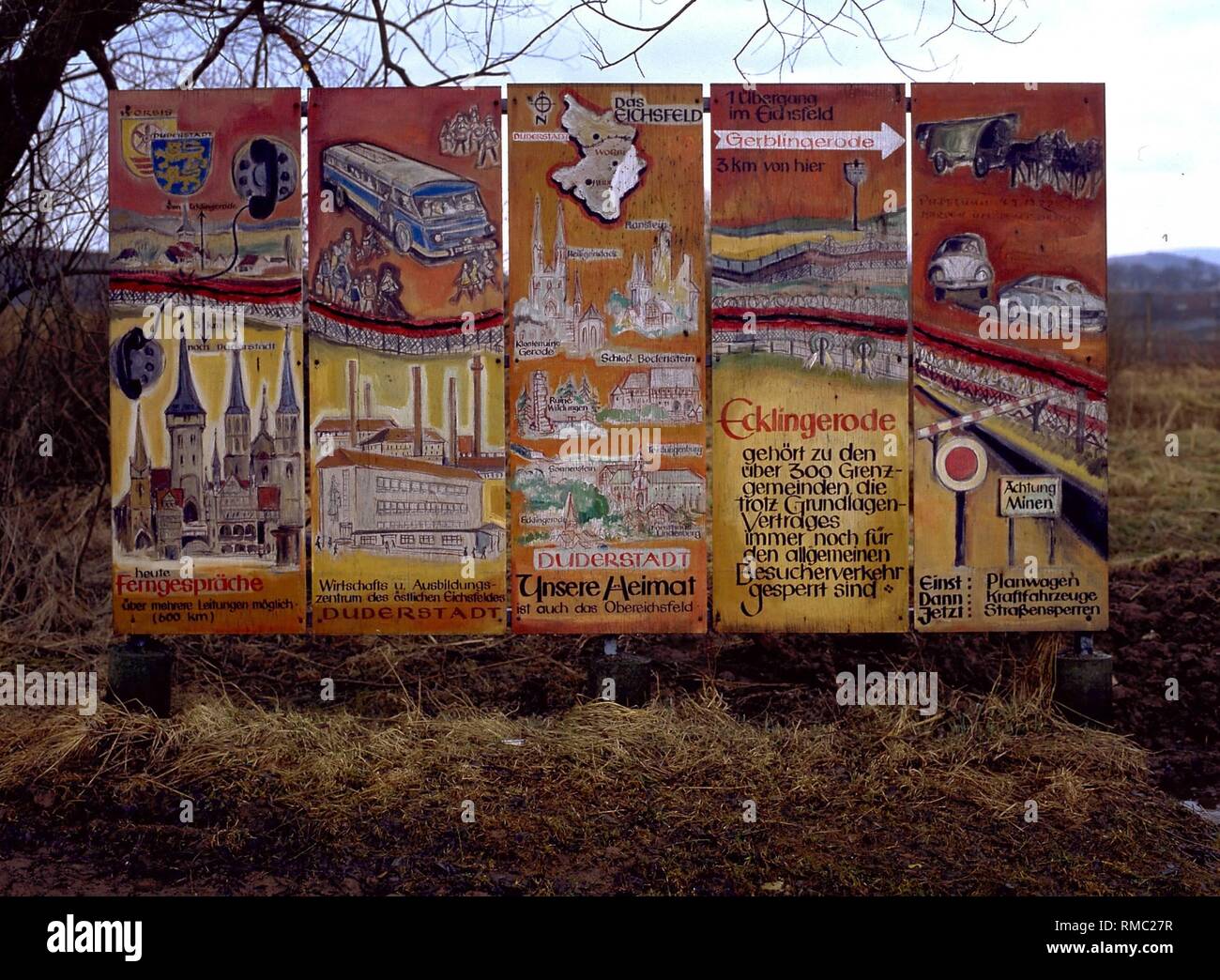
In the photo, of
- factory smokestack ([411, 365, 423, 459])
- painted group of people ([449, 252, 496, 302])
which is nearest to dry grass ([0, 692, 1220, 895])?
factory smokestack ([411, 365, 423, 459])

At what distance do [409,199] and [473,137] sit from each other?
0.41 metres

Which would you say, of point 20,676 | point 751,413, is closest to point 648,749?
point 751,413

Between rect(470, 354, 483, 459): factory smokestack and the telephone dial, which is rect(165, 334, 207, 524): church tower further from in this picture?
rect(470, 354, 483, 459): factory smokestack

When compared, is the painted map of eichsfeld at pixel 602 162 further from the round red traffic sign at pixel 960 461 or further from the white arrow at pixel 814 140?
the round red traffic sign at pixel 960 461

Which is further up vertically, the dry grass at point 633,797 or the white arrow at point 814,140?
the white arrow at point 814,140

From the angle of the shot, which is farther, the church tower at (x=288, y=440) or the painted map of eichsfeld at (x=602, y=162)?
the church tower at (x=288, y=440)

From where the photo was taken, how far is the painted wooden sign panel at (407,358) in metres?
6.03

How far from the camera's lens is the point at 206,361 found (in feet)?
20.0

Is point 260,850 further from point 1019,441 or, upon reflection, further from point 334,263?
point 1019,441

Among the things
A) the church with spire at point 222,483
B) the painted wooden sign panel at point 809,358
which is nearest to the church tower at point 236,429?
the church with spire at point 222,483

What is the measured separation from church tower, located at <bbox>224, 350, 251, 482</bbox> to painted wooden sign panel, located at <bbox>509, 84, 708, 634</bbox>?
1.24 meters

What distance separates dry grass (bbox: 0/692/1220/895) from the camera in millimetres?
4918

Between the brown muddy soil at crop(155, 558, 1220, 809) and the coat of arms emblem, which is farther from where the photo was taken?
the brown muddy soil at crop(155, 558, 1220, 809)

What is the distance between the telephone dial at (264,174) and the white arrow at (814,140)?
6.52 feet
